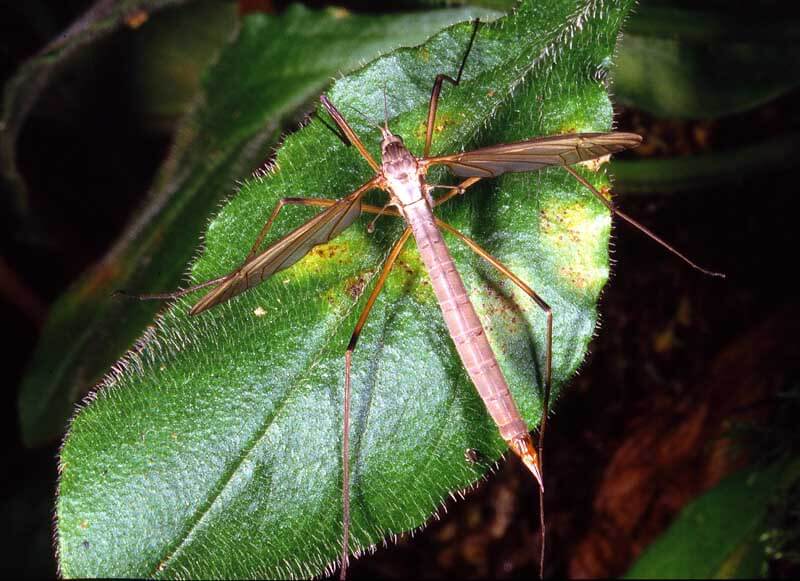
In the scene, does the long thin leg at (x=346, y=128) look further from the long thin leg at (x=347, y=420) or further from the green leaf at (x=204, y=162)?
the green leaf at (x=204, y=162)

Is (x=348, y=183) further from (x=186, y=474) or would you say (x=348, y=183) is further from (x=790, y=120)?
(x=790, y=120)

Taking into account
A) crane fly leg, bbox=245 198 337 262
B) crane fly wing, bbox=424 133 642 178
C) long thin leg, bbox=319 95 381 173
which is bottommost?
crane fly wing, bbox=424 133 642 178

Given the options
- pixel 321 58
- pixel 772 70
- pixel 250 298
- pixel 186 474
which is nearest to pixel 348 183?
pixel 250 298

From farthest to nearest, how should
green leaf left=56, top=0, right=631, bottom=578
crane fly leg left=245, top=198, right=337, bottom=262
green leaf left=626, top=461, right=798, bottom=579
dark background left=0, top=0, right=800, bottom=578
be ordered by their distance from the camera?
dark background left=0, top=0, right=800, bottom=578, green leaf left=626, top=461, right=798, bottom=579, crane fly leg left=245, top=198, right=337, bottom=262, green leaf left=56, top=0, right=631, bottom=578

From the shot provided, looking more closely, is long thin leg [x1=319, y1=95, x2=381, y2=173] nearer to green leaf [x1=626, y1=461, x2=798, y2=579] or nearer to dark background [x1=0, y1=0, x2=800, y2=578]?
dark background [x1=0, y1=0, x2=800, y2=578]

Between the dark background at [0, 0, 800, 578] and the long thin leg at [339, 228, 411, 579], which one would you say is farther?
the dark background at [0, 0, 800, 578]

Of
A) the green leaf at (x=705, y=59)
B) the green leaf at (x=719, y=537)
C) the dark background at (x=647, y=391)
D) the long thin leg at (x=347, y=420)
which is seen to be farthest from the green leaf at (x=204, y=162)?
the green leaf at (x=719, y=537)

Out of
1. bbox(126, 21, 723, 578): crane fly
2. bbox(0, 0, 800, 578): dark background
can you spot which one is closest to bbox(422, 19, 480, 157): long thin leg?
bbox(126, 21, 723, 578): crane fly

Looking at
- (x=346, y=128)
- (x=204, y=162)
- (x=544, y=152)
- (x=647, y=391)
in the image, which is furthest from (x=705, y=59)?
(x=204, y=162)
